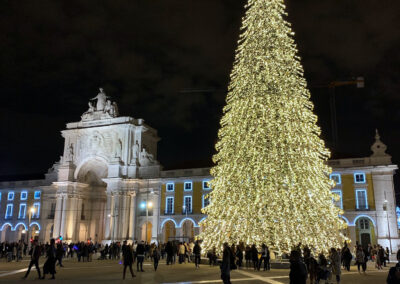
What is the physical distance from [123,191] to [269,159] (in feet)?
111

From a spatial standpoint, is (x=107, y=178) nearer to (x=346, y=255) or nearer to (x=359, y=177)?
(x=359, y=177)

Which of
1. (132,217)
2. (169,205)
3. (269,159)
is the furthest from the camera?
(169,205)

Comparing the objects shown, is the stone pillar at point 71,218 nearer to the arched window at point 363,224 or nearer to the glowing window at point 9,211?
the glowing window at point 9,211

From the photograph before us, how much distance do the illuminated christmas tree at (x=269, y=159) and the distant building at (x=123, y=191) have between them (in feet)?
77.4

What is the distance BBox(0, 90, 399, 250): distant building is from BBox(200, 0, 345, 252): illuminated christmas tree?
23603 millimetres

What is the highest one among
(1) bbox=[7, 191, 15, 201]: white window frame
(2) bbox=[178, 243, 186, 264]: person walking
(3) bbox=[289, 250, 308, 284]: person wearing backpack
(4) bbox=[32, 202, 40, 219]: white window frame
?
(1) bbox=[7, 191, 15, 201]: white window frame

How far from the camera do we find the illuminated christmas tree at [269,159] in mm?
17766

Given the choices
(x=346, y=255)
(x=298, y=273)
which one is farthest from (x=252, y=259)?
(x=298, y=273)

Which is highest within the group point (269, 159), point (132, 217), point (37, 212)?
point (269, 159)

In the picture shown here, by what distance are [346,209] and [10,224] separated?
153 ft

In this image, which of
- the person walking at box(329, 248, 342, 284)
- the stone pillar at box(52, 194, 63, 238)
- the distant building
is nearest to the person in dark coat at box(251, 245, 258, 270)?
the person walking at box(329, 248, 342, 284)

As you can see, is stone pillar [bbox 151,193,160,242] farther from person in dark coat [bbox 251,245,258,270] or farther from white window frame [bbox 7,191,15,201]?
person in dark coat [bbox 251,245,258,270]

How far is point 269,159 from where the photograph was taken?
59.8ft

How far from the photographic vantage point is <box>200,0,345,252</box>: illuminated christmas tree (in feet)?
58.3
